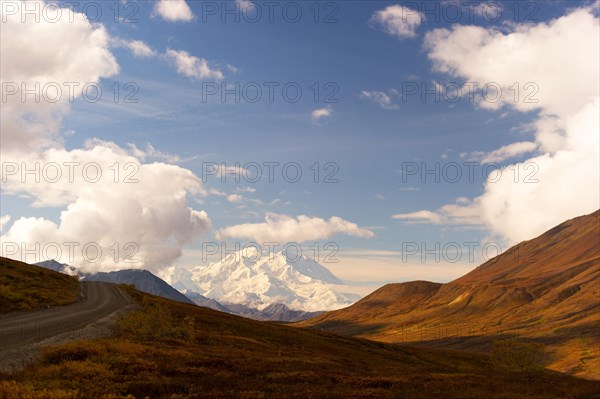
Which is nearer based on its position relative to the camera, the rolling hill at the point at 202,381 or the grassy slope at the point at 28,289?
the rolling hill at the point at 202,381

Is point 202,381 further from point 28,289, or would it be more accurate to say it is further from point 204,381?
point 28,289

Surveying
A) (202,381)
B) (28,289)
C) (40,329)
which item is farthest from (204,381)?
(28,289)

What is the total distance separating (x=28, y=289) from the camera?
7438cm

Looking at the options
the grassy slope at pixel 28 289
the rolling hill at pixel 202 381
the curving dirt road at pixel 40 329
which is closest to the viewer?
the rolling hill at pixel 202 381

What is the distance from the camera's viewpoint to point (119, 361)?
24578 millimetres

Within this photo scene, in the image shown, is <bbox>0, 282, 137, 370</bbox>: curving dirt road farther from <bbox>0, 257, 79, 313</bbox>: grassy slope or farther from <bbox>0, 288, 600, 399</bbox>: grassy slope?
<bbox>0, 257, 79, 313</bbox>: grassy slope

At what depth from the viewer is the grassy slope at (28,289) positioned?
61.8m

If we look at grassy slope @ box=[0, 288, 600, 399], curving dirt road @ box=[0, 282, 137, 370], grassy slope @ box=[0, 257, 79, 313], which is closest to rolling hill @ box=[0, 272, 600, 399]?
grassy slope @ box=[0, 288, 600, 399]

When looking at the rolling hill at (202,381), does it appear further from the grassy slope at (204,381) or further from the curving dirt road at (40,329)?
the curving dirt road at (40,329)

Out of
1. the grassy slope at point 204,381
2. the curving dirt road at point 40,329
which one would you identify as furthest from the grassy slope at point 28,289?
the grassy slope at point 204,381

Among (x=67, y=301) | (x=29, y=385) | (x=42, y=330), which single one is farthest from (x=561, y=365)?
(x=29, y=385)

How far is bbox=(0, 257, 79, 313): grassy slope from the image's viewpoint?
61797mm

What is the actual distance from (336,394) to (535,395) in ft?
31.6

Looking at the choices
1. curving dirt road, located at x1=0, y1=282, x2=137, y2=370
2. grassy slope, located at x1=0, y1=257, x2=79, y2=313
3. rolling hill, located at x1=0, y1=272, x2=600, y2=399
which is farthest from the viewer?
grassy slope, located at x1=0, y1=257, x2=79, y2=313
